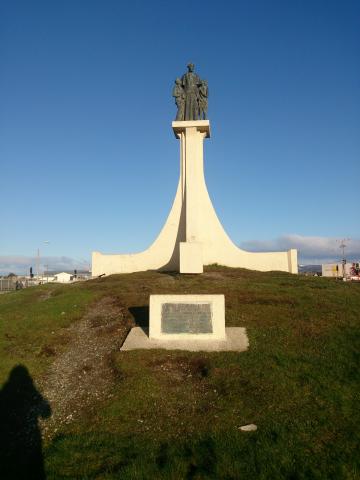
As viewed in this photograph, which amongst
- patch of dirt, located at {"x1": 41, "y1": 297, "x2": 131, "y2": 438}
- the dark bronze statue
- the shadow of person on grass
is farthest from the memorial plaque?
the dark bronze statue

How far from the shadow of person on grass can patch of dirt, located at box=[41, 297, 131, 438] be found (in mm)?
173

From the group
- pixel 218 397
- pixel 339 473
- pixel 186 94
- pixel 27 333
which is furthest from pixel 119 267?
pixel 339 473

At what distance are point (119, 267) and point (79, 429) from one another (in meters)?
18.8

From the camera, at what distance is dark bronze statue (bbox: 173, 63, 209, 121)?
23406 millimetres

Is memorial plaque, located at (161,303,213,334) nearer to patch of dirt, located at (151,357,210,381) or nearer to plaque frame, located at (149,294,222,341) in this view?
plaque frame, located at (149,294,222,341)

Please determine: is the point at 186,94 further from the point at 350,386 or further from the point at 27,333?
the point at 350,386

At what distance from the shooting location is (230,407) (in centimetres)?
588

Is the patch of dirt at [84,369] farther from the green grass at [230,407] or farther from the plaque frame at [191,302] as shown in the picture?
the plaque frame at [191,302]

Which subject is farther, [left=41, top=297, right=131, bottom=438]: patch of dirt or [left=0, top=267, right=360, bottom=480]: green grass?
[left=41, top=297, right=131, bottom=438]: patch of dirt

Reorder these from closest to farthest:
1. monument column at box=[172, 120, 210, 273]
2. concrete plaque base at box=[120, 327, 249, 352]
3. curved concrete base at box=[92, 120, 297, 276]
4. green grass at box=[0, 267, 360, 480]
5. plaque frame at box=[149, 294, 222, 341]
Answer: green grass at box=[0, 267, 360, 480]
concrete plaque base at box=[120, 327, 249, 352]
plaque frame at box=[149, 294, 222, 341]
monument column at box=[172, 120, 210, 273]
curved concrete base at box=[92, 120, 297, 276]

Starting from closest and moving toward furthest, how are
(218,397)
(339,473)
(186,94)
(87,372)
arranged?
1. (339,473)
2. (218,397)
3. (87,372)
4. (186,94)

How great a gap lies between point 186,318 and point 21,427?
3.72 metres

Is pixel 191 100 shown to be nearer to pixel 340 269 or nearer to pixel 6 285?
pixel 6 285

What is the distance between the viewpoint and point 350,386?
6234mm
